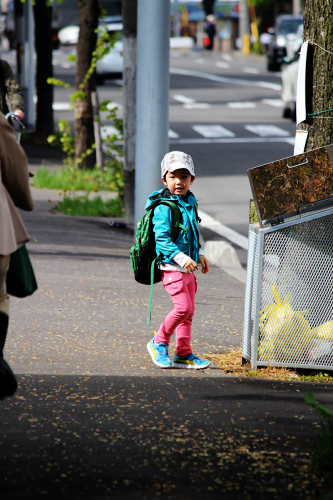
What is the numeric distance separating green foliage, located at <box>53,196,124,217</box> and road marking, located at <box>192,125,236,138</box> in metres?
8.90

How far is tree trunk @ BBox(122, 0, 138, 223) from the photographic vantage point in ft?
33.1

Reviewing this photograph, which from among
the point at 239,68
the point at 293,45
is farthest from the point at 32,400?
the point at 239,68

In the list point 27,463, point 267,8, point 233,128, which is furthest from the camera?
point 267,8

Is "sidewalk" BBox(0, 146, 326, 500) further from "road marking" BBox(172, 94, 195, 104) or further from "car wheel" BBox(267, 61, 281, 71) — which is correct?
"car wheel" BBox(267, 61, 281, 71)

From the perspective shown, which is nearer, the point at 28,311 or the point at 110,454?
the point at 110,454

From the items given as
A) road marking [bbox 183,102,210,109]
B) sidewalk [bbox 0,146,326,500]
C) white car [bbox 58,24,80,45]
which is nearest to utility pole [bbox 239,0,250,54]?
white car [bbox 58,24,80,45]

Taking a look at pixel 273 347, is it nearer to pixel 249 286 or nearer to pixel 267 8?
pixel 249 286

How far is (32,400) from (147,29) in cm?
501

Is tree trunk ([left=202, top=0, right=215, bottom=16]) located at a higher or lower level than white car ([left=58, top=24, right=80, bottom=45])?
higher

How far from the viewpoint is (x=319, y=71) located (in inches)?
213

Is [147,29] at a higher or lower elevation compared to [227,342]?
higher

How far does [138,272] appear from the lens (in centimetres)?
505

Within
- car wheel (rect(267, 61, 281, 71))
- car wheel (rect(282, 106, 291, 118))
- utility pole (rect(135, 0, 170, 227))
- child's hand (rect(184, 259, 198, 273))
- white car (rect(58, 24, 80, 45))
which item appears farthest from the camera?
white car (rect(58, 24, 80, 45))

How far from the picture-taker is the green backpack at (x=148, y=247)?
16.2ft
